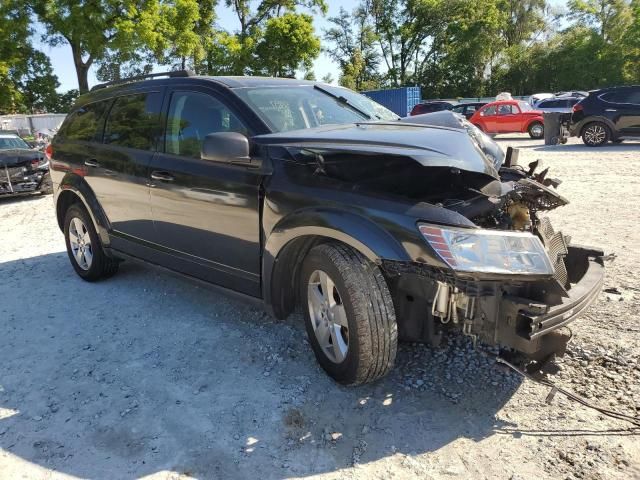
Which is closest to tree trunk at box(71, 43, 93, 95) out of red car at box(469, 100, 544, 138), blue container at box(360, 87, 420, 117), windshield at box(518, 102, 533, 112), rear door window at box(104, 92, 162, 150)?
blue container at box(360, 87, 420, 117)

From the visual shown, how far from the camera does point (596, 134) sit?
48.1ft

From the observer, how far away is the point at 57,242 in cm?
702

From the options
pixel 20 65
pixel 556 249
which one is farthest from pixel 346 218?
pixel 20 65

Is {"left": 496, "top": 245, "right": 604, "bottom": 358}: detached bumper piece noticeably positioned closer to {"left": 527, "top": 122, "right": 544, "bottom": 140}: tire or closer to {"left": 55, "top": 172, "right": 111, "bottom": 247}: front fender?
{"left": 55, "top": 172, "right": 111, "bottom": 247}: front fender

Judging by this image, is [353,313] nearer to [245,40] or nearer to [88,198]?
[88,198]

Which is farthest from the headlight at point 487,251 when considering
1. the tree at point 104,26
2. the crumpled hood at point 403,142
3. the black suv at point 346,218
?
the tree at point 104,26

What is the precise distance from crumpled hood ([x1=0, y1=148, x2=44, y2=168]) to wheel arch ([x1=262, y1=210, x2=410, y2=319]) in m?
9.04

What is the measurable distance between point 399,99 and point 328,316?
3037cm

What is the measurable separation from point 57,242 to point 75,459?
503cm

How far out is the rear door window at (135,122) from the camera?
4.14 metres

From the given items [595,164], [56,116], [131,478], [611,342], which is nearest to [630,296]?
[611,342]

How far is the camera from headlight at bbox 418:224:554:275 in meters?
2.39

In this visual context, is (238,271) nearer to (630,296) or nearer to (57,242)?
(630,296)

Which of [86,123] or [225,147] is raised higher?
[86,123]
